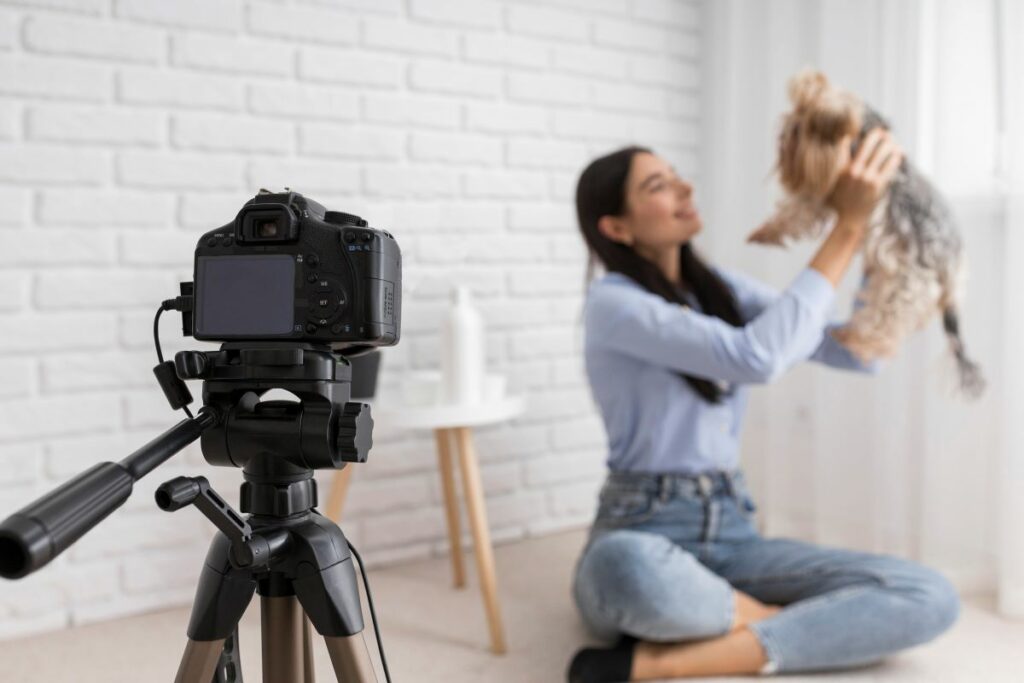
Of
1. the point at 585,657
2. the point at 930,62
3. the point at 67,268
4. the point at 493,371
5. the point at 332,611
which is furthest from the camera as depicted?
the point at 493,371

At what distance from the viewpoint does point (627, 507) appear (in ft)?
5.11

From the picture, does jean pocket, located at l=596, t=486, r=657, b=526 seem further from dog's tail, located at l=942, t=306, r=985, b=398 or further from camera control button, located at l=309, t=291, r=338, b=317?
camera control button, located at l=309, t=291, r=338, b=317

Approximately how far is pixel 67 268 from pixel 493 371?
96 centimetres

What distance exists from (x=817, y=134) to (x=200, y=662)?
4.10ft

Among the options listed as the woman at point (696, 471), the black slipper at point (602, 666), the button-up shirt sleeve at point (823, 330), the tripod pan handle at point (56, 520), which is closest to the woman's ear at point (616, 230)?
the woman at point (696, 471)

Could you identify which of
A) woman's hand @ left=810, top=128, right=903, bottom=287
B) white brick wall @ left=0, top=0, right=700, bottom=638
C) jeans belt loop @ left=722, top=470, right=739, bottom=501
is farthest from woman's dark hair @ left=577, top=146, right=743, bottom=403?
white brick wall @ left=0, top=0, right=700, bottom=638

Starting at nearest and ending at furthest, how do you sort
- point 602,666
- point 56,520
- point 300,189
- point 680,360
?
point 56,520, point 602,666, point 680,360, point 300,189

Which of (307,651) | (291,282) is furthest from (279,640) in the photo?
(291,282)

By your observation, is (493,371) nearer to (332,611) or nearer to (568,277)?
(568,277)

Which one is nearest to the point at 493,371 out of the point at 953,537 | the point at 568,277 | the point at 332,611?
the point at 568,277

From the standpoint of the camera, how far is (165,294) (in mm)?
1712

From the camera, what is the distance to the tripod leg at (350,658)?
2.23 feet

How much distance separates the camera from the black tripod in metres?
0.65

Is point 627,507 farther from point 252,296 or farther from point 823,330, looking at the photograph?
point 252,296
